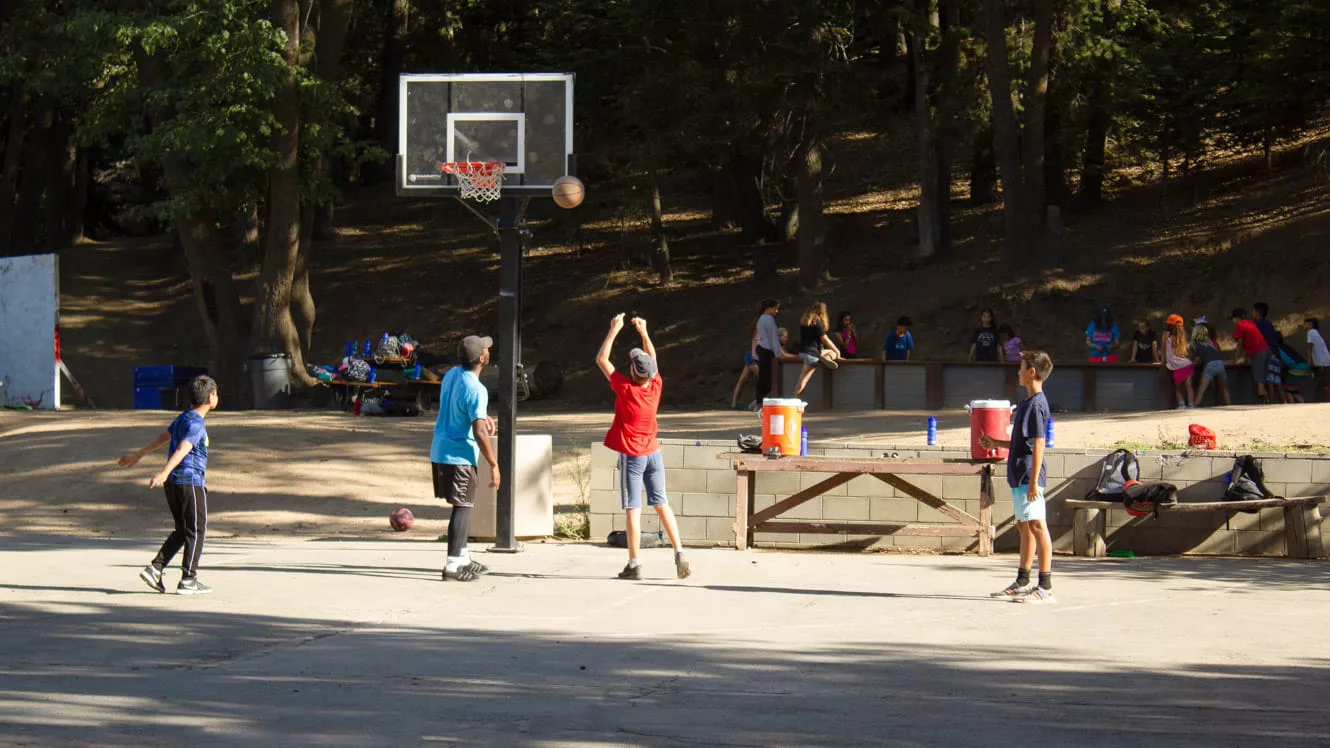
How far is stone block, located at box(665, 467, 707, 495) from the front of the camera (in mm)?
13750

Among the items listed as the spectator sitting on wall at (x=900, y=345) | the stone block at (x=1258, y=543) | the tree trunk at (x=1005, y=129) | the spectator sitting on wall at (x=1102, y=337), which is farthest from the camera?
the tree trunk at (x=1005, y=129)

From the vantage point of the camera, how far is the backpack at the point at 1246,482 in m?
12.6

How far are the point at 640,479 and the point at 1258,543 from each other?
5823 millimetres

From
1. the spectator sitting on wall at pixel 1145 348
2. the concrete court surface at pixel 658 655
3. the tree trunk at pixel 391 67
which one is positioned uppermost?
the tree trunk at pixel 391 67

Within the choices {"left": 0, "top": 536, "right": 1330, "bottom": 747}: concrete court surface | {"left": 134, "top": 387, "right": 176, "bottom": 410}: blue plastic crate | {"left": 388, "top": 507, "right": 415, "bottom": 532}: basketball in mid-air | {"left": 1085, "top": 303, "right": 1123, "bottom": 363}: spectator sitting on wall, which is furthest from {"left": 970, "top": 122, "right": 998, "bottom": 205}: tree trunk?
{"left": 0, "top": 536, "right": 1330, "bottom": 747}: concrete court surface

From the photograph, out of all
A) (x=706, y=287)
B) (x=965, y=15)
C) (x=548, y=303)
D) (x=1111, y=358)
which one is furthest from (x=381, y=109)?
(x=1111, y=358)

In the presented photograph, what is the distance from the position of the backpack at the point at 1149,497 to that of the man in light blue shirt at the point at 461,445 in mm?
5499

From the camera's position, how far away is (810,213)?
32.6 meters

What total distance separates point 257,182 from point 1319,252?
2086 centimetres

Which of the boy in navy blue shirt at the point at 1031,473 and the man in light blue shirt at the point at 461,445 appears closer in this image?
the boy in navy blue shirt at the point at 1031,473

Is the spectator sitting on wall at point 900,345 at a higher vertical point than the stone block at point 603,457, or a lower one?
higher

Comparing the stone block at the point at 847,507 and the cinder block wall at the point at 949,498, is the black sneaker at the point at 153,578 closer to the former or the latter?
the cinder block wall at the point at 949,498

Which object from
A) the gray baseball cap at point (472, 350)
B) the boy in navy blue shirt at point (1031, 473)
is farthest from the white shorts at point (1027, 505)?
the gray baseball cap at point (472, 350)

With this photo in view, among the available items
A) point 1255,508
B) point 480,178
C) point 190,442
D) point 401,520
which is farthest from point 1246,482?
point 190,442
